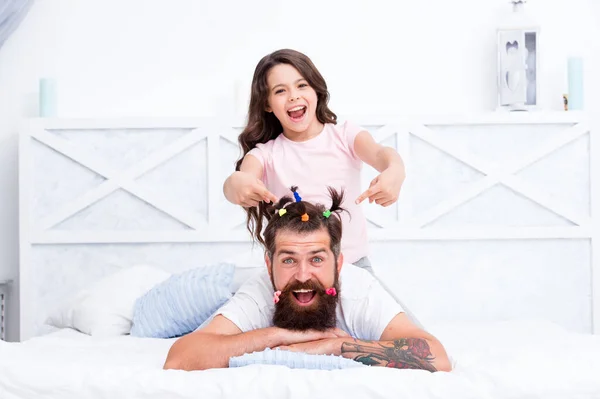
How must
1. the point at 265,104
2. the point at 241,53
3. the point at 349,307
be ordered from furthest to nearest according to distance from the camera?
1. the point at 241,53
2. the point at 265,104
3. the point at 349,307

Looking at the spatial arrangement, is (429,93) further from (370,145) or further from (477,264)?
(370,145)

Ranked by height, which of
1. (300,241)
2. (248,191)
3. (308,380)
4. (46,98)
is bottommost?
(308,380)

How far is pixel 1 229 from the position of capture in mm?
3877

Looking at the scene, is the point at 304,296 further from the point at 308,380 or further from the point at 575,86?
the point at 575,86

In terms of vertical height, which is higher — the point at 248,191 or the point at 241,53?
the point at 241,53

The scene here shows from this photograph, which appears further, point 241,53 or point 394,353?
point 241,53

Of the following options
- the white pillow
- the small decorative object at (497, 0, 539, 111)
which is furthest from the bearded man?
the small decorative object at (497, 0, 539, 111)

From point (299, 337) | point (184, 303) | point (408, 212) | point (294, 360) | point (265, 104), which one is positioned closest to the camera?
point (294, 360)

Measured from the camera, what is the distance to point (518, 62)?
3.70 meters

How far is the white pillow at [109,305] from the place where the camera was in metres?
2.86

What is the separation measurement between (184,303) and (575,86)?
214 cm

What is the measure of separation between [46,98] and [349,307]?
2.20 meters

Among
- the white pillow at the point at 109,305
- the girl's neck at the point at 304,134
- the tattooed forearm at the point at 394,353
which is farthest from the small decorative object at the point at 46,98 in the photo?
the tattooed forearm at the point at 394,353

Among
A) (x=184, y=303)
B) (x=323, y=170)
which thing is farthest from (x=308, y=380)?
(x=184, y=303)
